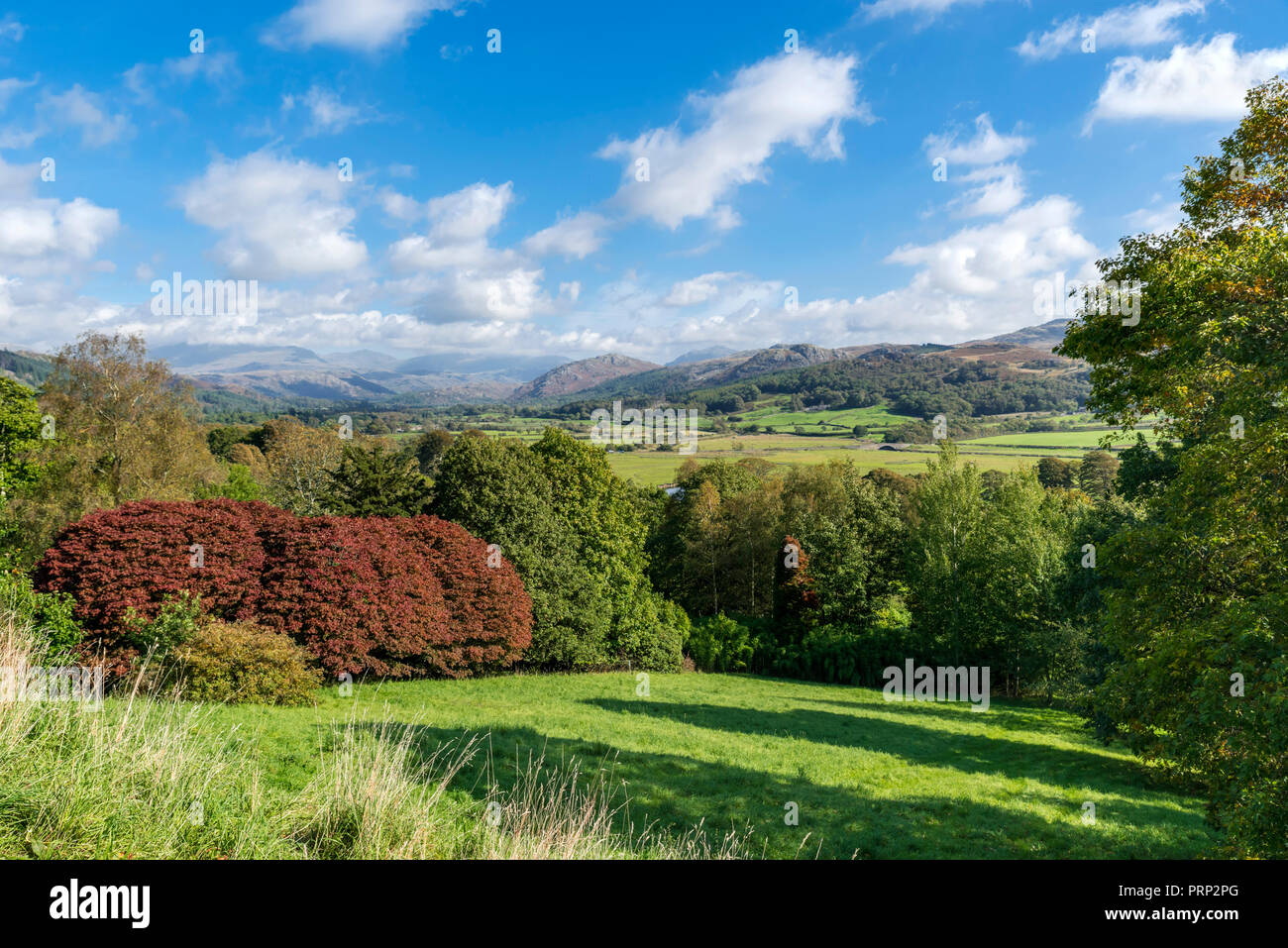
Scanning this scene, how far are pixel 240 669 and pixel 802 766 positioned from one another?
45.4 feet

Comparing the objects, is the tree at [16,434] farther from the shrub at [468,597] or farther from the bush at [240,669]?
the bush at [240,669]

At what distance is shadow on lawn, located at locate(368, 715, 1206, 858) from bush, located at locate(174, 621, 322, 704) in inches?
203

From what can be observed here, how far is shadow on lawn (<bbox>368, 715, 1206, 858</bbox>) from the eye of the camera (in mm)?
9953

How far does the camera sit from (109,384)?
3234 centimetres

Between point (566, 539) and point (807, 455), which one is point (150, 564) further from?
point (807, 455)

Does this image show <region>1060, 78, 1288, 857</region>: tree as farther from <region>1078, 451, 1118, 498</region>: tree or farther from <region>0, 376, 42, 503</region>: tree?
<region>1078, 451, 1118, 498</region>: tree

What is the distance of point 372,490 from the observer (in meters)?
28.1

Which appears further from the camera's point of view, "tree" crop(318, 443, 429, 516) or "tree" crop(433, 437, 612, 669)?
"tree" crop(318, 443, 429, 516)

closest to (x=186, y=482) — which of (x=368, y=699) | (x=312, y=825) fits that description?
(x=368, y=699)

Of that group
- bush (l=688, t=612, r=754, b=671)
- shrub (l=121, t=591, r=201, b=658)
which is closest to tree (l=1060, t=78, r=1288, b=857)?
shrub (l=121, t=591, r=201, b=658)

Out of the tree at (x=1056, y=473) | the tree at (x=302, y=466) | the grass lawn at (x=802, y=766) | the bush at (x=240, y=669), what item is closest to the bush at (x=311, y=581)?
the grass lawn at (x=802, y=766)

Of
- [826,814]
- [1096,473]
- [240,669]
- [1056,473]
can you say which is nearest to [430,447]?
[240,669]
